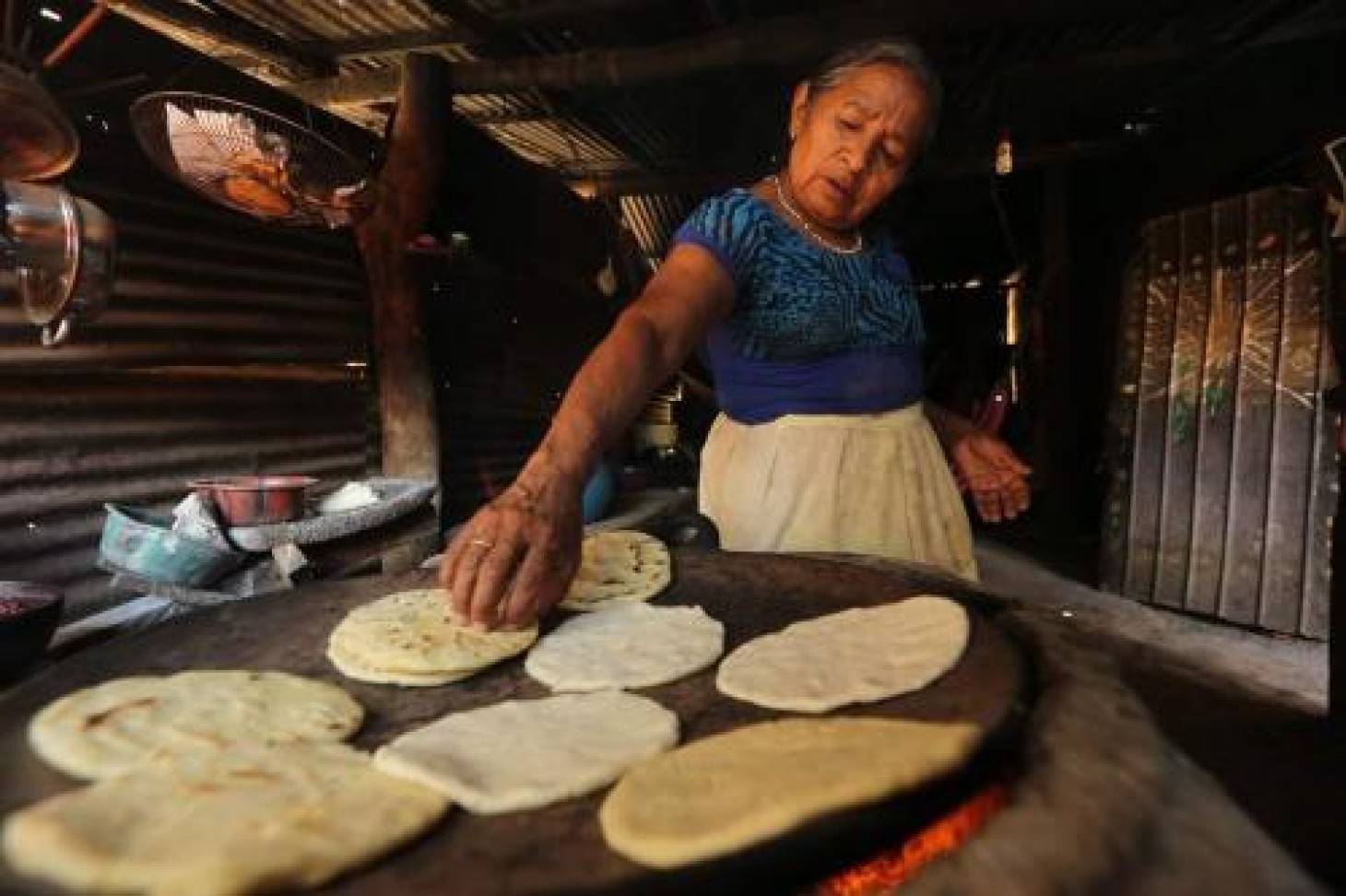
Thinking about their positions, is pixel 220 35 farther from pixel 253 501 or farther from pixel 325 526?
pixel 325 526

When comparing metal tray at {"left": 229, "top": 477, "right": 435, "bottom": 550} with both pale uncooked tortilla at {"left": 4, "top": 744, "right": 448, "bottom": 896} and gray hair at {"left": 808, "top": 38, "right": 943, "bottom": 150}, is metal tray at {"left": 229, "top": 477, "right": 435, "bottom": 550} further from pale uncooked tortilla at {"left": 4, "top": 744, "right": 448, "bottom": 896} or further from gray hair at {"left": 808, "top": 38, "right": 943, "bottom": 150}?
gray hair at {"left": 808, "top": 38, "right": 943, "bottom": 150}

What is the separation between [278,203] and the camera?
2961 mm

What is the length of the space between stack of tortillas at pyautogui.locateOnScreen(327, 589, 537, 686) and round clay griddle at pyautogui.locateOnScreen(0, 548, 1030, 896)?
23mm

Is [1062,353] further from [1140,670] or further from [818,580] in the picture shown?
[818,580]

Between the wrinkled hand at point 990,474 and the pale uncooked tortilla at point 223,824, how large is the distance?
6.29 feet

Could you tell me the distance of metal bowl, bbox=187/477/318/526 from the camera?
2.43 m

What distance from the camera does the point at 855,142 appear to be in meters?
Result: 1.90

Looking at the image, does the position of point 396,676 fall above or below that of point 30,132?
below

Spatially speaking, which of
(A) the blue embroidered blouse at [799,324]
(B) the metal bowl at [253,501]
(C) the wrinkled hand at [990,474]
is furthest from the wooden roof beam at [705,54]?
(B) the metal bowl at [253,501]

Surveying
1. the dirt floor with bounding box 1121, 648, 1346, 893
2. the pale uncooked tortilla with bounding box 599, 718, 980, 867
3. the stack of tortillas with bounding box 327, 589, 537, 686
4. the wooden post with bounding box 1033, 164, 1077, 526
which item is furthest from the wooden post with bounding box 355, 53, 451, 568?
the wooden post with bounding box 1033, 164, 1077, 526

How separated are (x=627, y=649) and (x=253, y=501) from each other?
175 cm

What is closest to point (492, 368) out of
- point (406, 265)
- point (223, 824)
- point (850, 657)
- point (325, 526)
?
point (406, 265)

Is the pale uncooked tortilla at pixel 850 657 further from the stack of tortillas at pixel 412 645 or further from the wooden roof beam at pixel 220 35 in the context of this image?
the wooden roof beam at pixel 220 35

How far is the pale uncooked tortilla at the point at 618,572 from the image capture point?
1.60 meters
